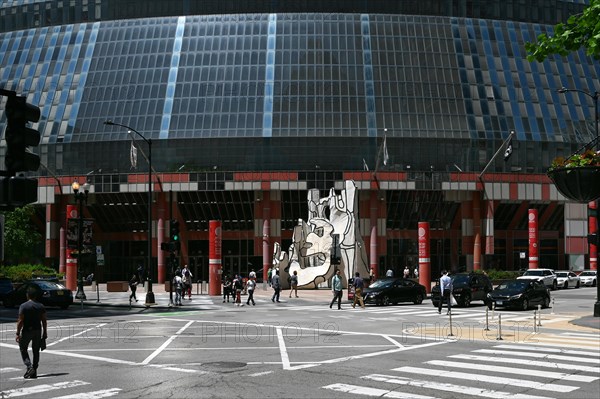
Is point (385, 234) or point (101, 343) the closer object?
point (101, 343)

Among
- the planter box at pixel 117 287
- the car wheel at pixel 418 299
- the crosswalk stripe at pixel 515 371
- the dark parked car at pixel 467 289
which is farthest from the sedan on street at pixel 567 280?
the crosswalk stripe at pixel 515 371

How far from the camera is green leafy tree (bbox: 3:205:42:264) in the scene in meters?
73.8

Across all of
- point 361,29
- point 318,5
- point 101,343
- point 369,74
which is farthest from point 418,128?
point 101,343

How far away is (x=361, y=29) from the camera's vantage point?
86.2m

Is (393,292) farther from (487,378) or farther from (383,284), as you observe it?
(487,378)

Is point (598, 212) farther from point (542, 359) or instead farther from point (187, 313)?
point (187, 313)

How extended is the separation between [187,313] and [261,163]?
41.6 metres

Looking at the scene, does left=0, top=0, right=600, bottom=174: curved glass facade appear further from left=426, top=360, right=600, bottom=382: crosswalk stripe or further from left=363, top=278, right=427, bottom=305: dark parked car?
left=426, top=360, right=600, bottom=382: crosswalk stripe

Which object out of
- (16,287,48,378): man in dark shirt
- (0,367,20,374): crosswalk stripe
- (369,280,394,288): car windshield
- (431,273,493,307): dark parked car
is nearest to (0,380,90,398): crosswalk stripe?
(16,287,48,378): man in dark shirt

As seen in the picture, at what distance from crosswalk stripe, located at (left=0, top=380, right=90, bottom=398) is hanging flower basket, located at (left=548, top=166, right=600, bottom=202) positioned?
10777 mm

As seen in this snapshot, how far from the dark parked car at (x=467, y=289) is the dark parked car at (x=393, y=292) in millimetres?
2494

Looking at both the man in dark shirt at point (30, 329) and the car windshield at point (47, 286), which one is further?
the car windshield at point (47, 286)

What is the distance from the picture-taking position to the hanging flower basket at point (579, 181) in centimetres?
1570

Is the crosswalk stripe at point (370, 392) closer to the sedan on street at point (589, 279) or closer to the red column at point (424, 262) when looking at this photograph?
the red column at point (424, 262)
